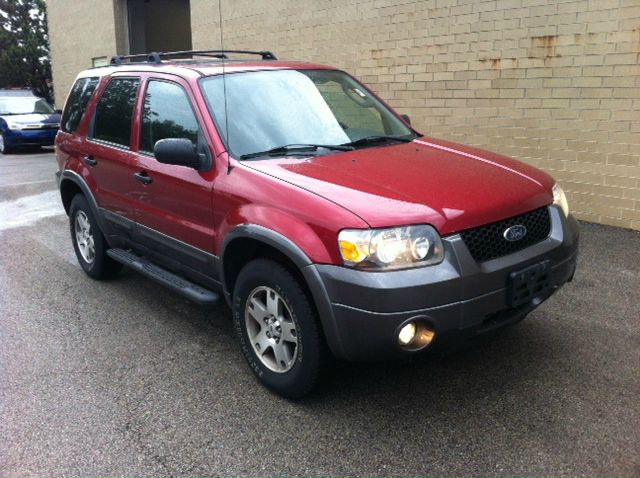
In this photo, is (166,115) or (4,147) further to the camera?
(4,147)

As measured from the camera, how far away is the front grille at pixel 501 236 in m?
2.89

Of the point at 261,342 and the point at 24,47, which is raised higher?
the point at 24,47

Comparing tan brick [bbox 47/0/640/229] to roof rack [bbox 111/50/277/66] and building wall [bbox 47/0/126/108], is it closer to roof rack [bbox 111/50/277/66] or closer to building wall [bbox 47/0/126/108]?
roof rack [bbox 111/50/277/66]

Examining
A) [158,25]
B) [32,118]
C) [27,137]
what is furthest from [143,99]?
[158,25]

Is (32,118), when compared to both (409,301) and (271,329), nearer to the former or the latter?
(271,329)

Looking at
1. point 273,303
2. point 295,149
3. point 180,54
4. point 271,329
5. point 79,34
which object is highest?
point 79,34

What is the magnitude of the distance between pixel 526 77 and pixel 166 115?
4644 millimetres

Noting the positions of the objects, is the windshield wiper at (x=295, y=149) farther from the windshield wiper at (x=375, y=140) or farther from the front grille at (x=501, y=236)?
the front grille at (x=501, y=236)

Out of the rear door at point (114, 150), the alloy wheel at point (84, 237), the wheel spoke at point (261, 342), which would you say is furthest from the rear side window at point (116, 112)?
the wheel spoke at point (261, 342)

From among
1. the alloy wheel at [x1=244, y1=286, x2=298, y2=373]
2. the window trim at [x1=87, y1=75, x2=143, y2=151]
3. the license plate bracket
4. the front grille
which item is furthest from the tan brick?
the alloy wheel at [x1=244, y1=286, x2=298, y2=373]

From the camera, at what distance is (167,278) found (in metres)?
4.10

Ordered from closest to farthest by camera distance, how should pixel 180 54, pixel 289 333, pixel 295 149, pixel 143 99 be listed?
pixel 289 333 → pixel 295 149 → pixel 143 99 → pixel 180 54

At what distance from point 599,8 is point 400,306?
17.0ft

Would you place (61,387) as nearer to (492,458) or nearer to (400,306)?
(400,306)
